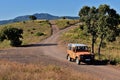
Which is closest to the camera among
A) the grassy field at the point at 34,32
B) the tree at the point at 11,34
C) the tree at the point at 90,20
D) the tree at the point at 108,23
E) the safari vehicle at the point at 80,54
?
the safari vehicle at the point at 80,54

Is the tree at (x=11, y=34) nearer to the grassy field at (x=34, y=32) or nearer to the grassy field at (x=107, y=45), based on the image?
the grassy field at (x=107, y=45)

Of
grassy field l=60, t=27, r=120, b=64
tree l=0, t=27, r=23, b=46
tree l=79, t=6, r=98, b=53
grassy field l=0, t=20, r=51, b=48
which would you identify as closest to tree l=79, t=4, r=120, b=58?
tree l=79, t=6, r=98, b=53

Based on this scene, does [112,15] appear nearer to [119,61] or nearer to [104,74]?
[119,61]

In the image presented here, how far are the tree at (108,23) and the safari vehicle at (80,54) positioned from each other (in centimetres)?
278

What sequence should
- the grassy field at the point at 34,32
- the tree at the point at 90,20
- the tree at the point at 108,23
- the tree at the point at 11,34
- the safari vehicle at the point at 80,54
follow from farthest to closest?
the grassy field at the point at 34,32 < the tree at the point at 11,34 < the tree at the point at 90,20 < the tree at the point at 108,23 < the safari vehicle at the point at 80,54

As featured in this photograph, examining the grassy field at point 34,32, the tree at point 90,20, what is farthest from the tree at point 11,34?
the tree at point 90,20

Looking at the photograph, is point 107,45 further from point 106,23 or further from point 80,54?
point 80,54

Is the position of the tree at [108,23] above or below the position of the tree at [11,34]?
above

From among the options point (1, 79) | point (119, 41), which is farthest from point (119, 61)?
point (119, 41)

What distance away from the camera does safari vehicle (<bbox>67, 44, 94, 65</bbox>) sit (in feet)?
125

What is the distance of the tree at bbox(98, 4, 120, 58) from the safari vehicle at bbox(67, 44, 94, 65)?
2.78 metres

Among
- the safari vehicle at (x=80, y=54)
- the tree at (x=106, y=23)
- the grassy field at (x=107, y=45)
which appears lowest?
the grassy field at (x=107, y=45)

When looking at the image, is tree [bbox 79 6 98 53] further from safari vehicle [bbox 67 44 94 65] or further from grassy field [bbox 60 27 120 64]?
safari vehicle [bbox 67 44 94 65]

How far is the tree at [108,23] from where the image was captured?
3938 cm
